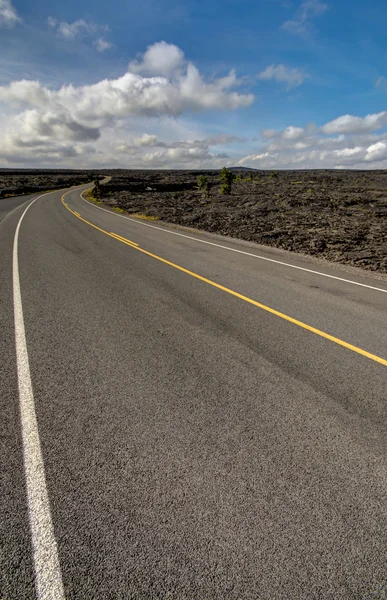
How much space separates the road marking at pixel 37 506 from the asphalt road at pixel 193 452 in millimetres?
11

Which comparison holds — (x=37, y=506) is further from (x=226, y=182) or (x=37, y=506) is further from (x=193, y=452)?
(x=226, y=182)

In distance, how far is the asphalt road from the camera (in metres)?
1.99

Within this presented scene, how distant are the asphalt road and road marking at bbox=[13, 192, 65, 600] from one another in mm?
11

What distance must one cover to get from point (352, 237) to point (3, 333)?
14104 millimetres

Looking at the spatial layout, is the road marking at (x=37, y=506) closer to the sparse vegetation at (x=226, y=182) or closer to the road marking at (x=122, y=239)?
the road marking at (x=122, y=239)

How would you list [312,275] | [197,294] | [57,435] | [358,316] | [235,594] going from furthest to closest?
[312,275]
[197,294]
[358,316]
[57,435]
[235,594]

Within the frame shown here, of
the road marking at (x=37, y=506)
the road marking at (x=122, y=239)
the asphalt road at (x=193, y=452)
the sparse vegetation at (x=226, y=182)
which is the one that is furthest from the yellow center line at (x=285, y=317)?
the sparse vegetation at (x=226, y=182)

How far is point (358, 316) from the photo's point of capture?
19.9 ft

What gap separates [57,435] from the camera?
303 centimetres

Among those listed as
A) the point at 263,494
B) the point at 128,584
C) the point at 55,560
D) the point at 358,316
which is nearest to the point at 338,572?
the point at 263,494

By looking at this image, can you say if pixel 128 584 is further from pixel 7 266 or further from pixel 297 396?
pixel 7 266

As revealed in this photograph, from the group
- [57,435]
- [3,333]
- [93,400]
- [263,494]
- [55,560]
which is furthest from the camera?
[3,333]

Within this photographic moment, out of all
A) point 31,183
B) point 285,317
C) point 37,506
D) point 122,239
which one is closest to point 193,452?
point 37,506

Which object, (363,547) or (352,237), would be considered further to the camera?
(352,237)
